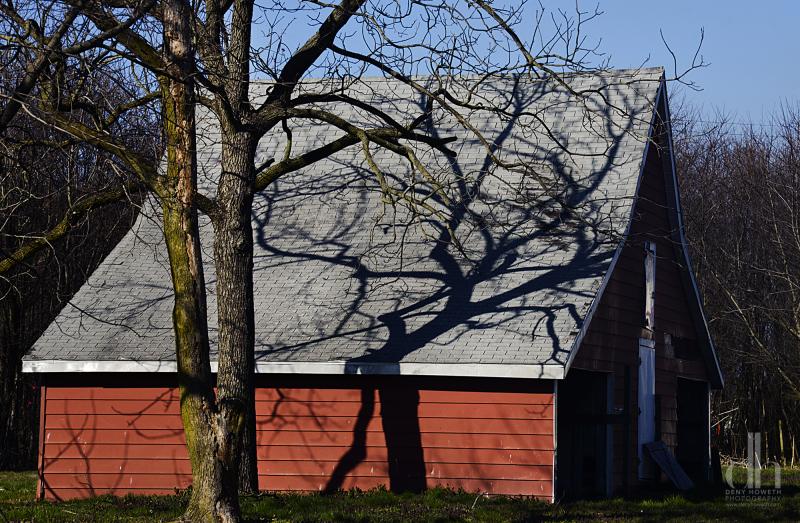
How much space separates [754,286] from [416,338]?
22.6m

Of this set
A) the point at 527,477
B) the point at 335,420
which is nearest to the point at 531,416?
the point at 527,477

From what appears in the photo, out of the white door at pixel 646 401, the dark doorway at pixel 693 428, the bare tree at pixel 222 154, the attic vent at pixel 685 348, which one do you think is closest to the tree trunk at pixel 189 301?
the bare tree at pixel 222 154

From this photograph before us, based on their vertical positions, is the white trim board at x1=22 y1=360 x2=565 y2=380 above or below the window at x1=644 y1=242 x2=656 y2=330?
below

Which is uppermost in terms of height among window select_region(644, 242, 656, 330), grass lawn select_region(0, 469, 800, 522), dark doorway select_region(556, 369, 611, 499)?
window select_region(644, 242, 656, 330)

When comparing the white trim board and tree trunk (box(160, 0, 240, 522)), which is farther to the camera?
the white trim board

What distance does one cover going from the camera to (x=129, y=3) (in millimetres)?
11711

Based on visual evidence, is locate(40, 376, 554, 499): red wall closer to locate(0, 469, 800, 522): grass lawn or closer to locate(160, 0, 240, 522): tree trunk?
locate(0, 469, 800, 522): grass lawn

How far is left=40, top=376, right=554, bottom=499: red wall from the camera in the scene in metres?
16.0

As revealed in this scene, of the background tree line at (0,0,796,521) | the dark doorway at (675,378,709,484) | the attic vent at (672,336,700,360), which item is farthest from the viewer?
the dark doorway at (675,378,709,484)

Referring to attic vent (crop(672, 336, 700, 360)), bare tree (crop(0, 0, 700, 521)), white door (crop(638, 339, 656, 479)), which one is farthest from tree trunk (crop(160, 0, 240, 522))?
attic vent (crop(672, 336, 700, 360))

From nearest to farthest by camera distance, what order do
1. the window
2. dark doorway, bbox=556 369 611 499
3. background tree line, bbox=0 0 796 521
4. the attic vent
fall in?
background tree line, bbox=0 0 796 521 → dark doorway, bbox=556 369 611 499 → the window → the attic vent

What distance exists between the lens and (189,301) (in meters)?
12.9

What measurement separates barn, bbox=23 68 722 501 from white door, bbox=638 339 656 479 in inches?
2.9

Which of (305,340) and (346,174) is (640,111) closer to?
(346,174)
